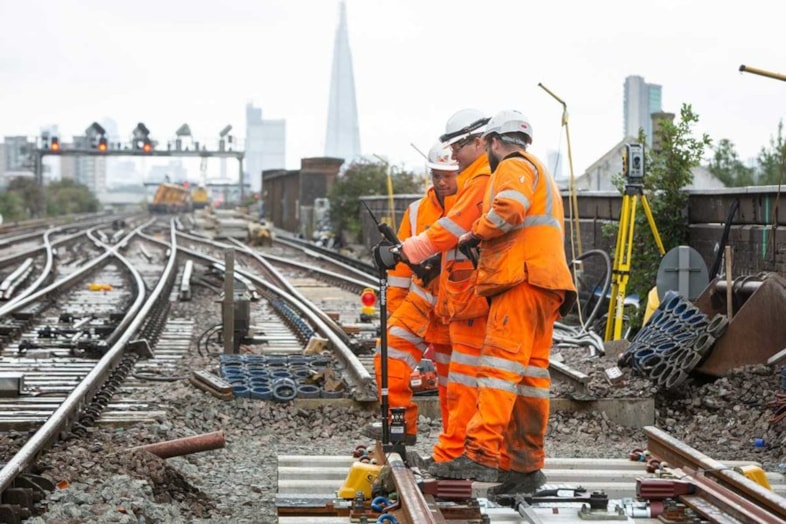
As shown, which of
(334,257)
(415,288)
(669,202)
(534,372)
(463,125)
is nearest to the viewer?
(534,372)

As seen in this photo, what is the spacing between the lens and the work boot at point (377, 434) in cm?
658

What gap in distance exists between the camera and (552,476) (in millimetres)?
6117

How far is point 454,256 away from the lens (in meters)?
6.17

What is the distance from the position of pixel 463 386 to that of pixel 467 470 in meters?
0.52

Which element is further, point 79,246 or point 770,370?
point 79,246

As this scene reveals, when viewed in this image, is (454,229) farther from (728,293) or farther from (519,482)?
(728,293)

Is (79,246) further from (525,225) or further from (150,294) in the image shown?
(525,225)

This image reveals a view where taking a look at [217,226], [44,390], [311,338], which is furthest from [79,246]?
[44,390]

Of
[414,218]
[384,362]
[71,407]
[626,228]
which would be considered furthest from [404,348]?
[626,228]

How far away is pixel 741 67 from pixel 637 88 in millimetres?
76329

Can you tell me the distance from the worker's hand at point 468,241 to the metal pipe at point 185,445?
7.04 ft

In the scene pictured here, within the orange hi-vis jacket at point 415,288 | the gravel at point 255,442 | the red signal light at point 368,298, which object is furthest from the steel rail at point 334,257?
the orange hi-vis jacket at point 415,288

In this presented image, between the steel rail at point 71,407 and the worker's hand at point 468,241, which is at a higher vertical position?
the worker's hand at point 468,241

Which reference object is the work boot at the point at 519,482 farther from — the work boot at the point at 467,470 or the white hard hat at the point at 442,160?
the white hard hat at the point at 442,160
